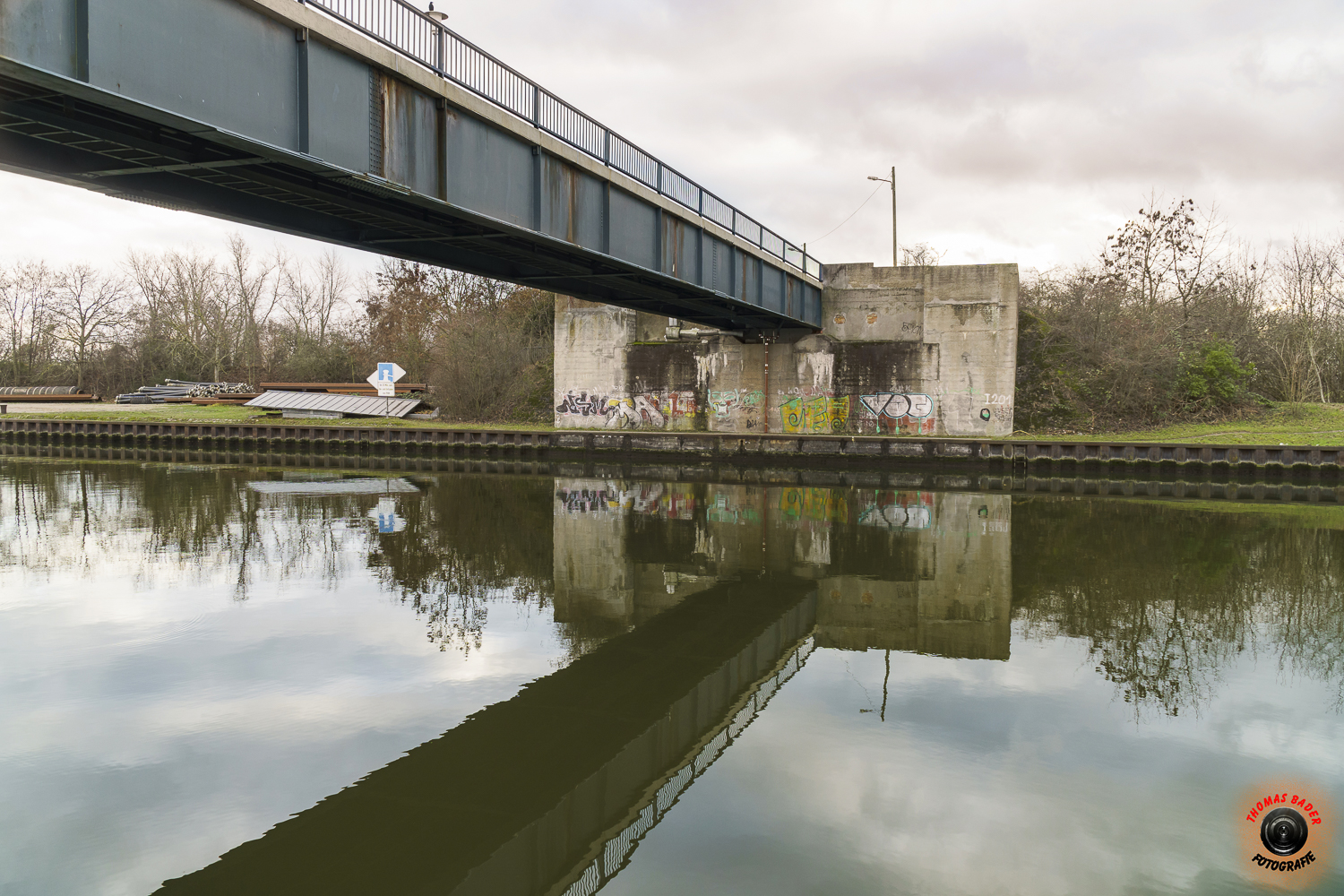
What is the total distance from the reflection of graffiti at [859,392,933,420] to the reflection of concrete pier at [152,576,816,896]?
1045 inches

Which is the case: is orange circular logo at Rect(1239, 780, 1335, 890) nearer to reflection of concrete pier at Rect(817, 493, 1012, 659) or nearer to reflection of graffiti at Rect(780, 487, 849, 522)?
reflection of concrete pier at Rect(817, 493, 1012, 659)

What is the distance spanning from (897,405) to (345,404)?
27.7 meters

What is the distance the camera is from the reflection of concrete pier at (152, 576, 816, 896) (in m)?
4.65

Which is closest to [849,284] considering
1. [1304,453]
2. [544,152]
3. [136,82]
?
[1304,453]

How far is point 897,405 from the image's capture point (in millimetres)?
33844

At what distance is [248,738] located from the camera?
6.25m

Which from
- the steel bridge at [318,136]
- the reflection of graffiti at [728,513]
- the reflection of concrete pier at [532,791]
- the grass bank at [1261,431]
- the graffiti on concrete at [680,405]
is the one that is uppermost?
the steel bridge at [318,136]

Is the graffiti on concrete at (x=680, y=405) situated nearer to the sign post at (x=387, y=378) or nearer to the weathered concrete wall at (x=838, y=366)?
the weathered concrete wall at (x=838, y=366)

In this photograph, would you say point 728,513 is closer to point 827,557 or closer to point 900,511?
point 900,511

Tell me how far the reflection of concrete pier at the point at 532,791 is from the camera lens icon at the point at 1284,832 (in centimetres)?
343

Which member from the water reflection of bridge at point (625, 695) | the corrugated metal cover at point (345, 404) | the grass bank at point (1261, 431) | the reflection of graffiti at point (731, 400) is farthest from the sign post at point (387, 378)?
the grass bank at point (1261, 431)

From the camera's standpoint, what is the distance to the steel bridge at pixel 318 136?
26.7ft

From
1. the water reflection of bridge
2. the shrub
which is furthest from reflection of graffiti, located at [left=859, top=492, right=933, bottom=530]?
the shrub

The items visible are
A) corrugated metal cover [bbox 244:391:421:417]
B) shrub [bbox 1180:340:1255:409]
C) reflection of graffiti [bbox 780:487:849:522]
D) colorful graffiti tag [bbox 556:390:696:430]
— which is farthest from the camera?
corrugated metal cover [bbox 244:391:421:417]
